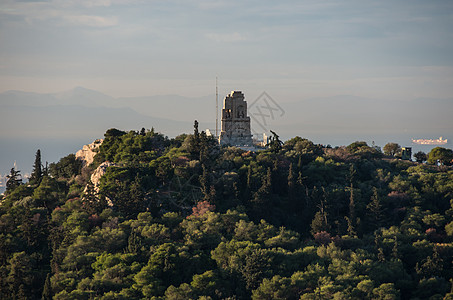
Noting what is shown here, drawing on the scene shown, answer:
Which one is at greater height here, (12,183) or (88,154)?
(88,154)

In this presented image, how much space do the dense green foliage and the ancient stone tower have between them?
407 inches

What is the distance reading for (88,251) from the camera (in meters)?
71.4

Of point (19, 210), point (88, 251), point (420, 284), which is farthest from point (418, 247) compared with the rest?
point (19, 210)

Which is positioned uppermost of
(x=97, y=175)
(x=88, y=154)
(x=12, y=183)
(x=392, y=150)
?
(x=88, y=154)

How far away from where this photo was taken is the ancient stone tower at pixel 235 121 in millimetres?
106375

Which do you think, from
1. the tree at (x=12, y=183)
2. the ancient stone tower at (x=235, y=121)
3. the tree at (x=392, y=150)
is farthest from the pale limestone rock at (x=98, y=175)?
the tree at (x=392, y=150)

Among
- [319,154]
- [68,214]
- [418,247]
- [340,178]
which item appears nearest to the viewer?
[418,247]

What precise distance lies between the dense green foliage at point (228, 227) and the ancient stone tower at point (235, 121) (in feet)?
33.9

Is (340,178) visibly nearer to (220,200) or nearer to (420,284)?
(220,200)

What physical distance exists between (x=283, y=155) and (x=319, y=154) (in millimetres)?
8419

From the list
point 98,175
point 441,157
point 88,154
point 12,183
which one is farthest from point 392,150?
point 12,183

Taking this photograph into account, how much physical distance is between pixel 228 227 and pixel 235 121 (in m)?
33.4

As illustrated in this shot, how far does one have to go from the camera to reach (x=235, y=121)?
349 feet

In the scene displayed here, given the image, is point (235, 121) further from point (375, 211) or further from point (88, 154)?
point (375, 211)
